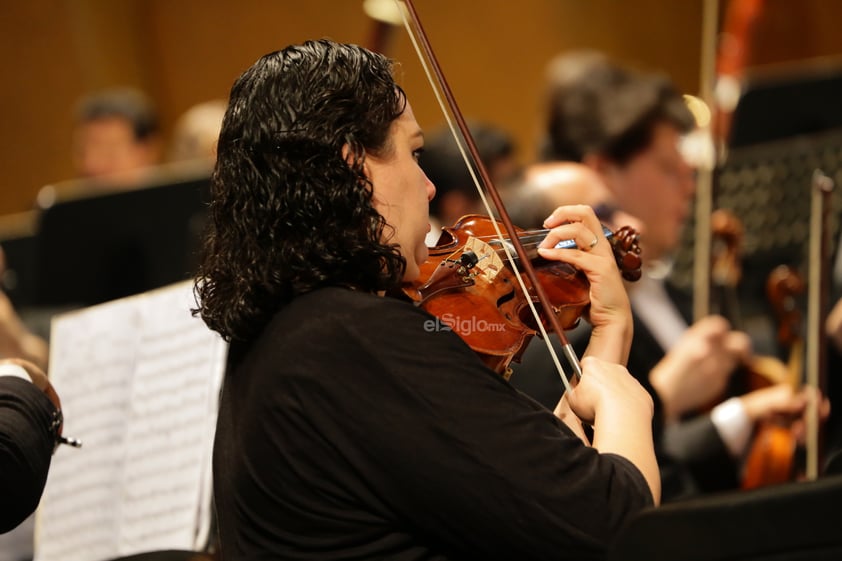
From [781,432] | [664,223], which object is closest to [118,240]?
[664,223]

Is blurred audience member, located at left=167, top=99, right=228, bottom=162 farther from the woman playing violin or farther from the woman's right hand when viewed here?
the woman's right hand

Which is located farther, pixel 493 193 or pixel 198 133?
pixel 198 133

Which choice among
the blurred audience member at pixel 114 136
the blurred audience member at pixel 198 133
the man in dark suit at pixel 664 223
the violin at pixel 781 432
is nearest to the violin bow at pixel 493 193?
the man in dark suit at pixel 664 223

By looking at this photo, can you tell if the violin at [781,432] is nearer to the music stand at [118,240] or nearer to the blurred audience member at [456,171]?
the blurred audience member at [456,171]

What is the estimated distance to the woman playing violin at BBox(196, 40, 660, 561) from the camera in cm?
108

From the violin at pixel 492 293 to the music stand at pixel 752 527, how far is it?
11.8 inches

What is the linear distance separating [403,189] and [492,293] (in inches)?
5.9

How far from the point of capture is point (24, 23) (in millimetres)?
5301

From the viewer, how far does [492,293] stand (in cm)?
123

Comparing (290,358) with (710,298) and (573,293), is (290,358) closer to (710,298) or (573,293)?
(573,293)

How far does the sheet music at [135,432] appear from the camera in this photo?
179 cm

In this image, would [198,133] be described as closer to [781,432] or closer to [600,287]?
[781,432]

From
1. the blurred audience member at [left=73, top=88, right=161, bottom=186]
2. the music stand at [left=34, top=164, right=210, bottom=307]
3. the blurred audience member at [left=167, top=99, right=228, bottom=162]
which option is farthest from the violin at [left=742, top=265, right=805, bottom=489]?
the blurred audience member at [left=73, top=88, right=161, bottom=186]

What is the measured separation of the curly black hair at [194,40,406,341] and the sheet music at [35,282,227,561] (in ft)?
2.02
